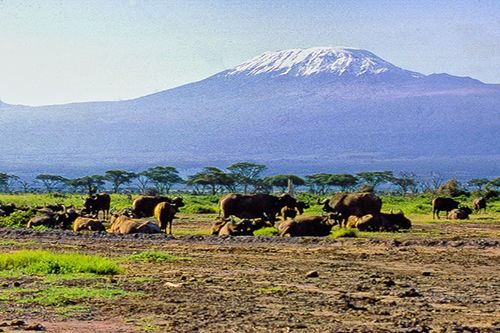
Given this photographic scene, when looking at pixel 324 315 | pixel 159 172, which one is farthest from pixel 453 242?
pixel 159 172

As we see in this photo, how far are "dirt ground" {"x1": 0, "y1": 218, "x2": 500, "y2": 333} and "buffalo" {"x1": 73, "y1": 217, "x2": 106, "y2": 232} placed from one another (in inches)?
196

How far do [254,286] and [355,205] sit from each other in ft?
61.4

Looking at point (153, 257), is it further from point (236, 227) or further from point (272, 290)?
point (236, 227)

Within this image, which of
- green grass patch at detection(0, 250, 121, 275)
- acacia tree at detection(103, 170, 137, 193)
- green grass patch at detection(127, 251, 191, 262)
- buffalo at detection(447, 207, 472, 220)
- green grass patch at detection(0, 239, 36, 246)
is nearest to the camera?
green grass patch at detection(0, 250, 121, 275)

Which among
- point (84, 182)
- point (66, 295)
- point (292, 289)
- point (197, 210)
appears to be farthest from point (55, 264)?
point (84, 182)

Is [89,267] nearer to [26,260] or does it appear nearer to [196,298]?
[26,260]

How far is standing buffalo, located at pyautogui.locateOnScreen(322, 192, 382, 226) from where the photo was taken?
1334 inches

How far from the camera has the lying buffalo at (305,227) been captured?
28.3m

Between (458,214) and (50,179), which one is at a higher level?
(458,214)

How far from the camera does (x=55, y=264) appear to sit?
17.4 metres

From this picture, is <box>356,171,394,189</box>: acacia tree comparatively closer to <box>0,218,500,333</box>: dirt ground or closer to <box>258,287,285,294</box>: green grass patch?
<box>0,218,500,333</box>: dirt ground

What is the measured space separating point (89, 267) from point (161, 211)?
13.9 metres

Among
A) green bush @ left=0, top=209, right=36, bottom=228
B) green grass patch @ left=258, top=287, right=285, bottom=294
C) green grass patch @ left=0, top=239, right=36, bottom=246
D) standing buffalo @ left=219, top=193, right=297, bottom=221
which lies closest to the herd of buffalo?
standing buffalo @ left=219, top=193, right=297, bottom=221

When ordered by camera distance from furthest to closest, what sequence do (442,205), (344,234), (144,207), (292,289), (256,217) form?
(442,205)
(144,207)
(256,217)
(344,234)
(292,289)
